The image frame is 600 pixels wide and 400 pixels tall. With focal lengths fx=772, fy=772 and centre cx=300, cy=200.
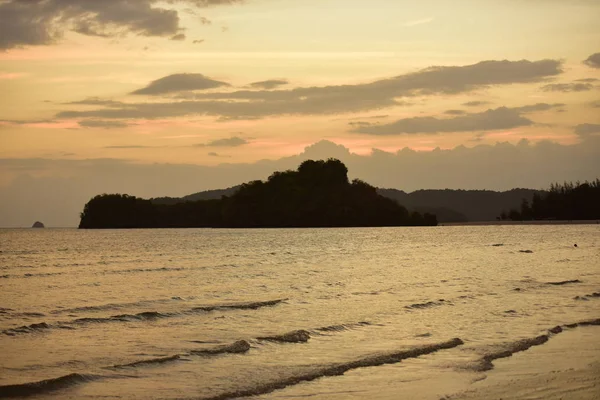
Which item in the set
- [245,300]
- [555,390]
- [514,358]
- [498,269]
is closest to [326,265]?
[498,269]

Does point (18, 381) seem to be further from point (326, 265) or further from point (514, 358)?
point (326, 265)

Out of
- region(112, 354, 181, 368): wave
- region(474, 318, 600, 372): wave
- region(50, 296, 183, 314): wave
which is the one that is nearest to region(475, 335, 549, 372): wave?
region(474, 318, 600, 372): wave

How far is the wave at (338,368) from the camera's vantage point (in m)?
17.1

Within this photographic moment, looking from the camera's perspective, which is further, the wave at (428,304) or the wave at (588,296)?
the wave at (588,296)

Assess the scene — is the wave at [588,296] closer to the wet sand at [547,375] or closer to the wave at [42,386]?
the wet sand at [547,375]

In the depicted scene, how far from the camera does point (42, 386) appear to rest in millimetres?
17438

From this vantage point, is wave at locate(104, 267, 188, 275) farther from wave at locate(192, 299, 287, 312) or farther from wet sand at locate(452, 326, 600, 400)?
wet sand at locate(452, 326, 600, 400)

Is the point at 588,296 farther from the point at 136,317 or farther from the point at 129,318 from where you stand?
the point at 129,318

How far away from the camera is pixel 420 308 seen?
1268 inches

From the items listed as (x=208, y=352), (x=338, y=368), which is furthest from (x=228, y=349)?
(x=338, y=368)

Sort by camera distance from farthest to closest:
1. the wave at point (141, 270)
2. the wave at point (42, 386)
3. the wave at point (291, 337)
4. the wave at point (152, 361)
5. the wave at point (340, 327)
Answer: the wave at point (141, 270)
the wave at point (340, 327)
the wave at point (291, 337)
the wave at point (152, 361)
the wave at point (42, 386)

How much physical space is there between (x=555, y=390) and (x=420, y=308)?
1587 cm

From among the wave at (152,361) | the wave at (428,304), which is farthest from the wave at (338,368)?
the wave at (428,304)

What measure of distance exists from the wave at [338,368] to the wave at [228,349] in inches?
137
